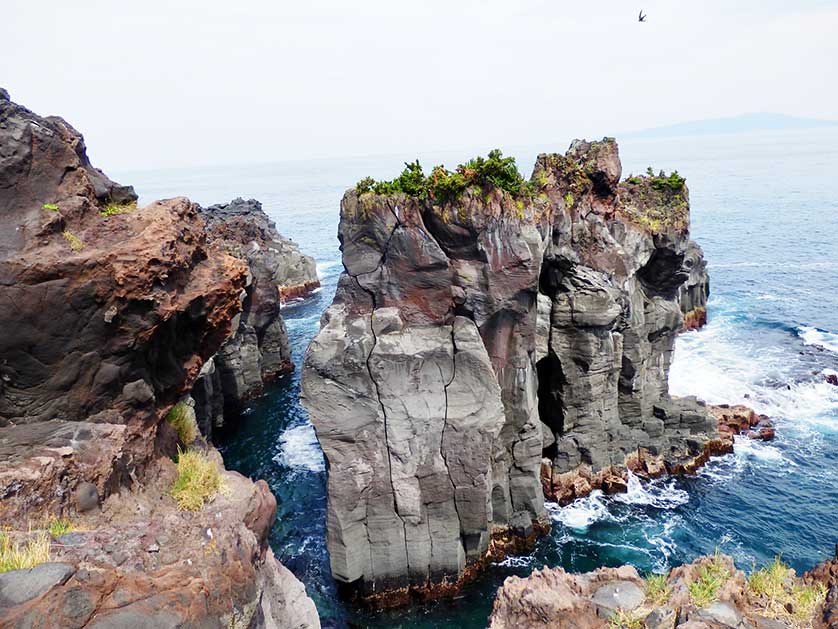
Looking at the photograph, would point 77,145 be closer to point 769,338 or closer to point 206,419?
point 206,419

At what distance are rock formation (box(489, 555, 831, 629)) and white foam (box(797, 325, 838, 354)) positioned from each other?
54.2 metres

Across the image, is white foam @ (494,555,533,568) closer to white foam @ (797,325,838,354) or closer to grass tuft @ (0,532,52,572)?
grass tuft @ (0,532,52,572)

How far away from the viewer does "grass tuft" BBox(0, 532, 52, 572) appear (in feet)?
22.2

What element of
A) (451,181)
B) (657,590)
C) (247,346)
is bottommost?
(247,346)

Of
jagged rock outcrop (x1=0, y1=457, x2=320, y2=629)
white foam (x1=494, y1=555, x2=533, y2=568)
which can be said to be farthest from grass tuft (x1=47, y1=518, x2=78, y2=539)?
white foam (x1=494, y1=555, x2=533, y2=568)

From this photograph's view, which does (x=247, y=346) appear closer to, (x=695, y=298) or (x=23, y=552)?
(x=23, y=552)

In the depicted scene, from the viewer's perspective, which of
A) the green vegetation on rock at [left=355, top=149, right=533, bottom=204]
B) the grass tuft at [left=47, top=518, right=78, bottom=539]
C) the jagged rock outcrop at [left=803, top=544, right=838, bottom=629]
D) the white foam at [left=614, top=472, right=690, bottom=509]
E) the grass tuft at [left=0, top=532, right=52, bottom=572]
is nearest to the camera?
the grass tuft at [left=0, top=532, right=52, bottom=572]

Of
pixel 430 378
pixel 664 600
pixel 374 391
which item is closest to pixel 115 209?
pixel 664 600

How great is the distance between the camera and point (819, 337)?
58.6 m

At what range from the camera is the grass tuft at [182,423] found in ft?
43.0

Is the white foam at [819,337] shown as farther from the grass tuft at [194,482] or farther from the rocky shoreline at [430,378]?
the grass tuft at [194,482]

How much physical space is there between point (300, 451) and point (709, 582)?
3257 cm

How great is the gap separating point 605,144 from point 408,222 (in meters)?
15.8

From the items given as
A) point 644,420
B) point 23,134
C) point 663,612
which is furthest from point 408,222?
point 644,420
